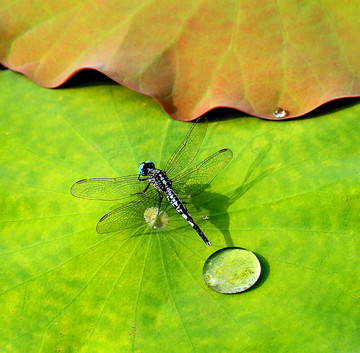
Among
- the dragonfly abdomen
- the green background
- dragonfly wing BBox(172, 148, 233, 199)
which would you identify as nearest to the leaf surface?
the green background

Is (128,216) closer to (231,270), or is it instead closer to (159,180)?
(159,180)

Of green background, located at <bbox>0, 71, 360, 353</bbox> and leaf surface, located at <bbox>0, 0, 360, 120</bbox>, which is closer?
green background, located at <bbox>0, 71, 360, 353</bbox>

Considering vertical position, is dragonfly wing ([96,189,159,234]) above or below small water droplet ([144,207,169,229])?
above

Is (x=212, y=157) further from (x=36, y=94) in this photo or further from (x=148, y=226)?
(x=36, y=94)

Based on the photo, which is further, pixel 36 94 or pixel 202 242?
pixel 36 94

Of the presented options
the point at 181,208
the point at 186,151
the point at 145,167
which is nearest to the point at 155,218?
the point at 181,208

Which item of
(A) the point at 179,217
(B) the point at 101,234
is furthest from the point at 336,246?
(B) the point at 101,234

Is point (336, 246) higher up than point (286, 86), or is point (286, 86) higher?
point (286, 86)

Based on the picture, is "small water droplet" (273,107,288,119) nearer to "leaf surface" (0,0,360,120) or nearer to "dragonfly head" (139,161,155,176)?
"leaf surface" (0,0,360,120)
